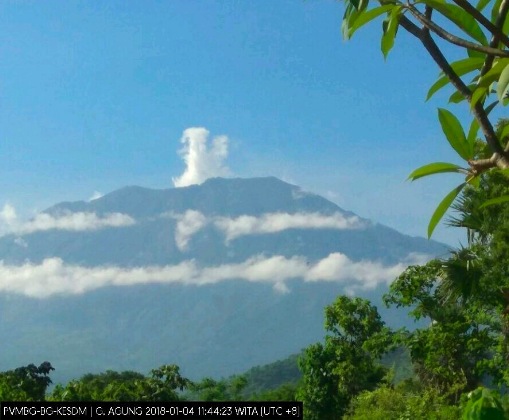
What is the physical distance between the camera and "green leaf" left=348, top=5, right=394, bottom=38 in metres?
1.73

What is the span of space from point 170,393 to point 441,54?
16495mm

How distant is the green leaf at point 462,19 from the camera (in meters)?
1.68

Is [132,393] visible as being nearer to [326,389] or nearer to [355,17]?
[326,389]

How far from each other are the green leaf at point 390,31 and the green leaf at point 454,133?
0.72 feet

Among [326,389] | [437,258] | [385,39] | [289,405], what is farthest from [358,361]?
[385,39]

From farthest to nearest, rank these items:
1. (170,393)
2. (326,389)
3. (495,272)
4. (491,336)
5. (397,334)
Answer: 1. (326,389)
2. (170,393)
3. (397,334)
4. (491,336)
5. (495,272)

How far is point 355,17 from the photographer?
71.9 inches

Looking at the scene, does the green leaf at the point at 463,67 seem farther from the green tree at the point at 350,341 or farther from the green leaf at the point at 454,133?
the green tree at the point at 350,341
